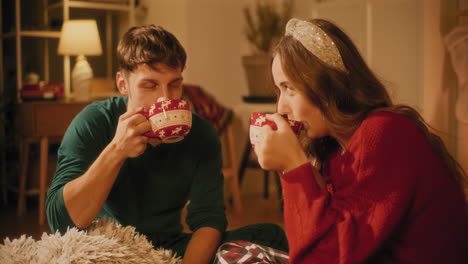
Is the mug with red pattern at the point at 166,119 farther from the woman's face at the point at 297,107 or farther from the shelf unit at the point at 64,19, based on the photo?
the shelf unit at the point at 64,19

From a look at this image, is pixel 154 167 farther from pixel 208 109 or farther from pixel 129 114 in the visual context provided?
pixel 208 109

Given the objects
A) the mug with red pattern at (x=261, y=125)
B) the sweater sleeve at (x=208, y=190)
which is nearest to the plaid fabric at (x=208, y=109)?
the sweater sleeve at (x=208, y=190)

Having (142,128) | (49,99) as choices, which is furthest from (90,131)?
(49,99)

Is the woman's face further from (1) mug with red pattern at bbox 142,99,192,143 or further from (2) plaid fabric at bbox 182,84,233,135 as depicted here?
(2) plaid fabric at bbox 182,84,233,135

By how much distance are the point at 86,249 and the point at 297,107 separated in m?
0.55

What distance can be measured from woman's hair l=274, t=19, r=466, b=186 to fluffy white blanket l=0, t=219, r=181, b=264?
0.54 m

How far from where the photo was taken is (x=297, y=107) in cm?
113

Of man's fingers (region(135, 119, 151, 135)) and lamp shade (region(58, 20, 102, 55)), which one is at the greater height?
lamp shade (region(58, 20, 102, 55))

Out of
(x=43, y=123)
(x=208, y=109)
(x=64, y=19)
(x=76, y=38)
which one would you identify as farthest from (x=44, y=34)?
(x=208, y=109)

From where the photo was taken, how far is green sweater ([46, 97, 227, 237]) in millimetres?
1453

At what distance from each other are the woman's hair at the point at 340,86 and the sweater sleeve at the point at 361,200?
0.11 metres

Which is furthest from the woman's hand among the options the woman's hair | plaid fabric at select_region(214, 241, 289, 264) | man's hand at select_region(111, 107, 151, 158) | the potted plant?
the potted plant

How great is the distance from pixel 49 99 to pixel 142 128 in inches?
88.2

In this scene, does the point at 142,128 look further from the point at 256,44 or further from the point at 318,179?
the point at 256,44
